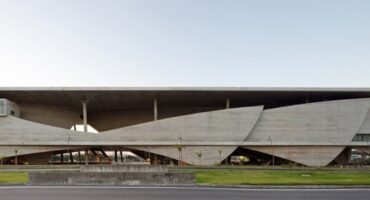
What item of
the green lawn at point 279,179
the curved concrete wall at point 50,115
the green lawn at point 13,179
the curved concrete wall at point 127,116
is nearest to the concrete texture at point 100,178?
the green lawn at point 13,179

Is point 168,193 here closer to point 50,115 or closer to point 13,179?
point 13,179

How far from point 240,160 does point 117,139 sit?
21580mm

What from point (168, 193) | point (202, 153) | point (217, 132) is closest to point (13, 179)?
point (168, 193)

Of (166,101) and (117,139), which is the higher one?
(166,101)

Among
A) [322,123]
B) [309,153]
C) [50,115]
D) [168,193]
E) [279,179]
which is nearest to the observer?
[168,193]

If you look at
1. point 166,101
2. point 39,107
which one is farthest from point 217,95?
point 39,107

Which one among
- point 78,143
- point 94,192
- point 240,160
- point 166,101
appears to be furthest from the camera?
point 240,160

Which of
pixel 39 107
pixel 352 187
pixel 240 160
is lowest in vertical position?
pixel 240 160

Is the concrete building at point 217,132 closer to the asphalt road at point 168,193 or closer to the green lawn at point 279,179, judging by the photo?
the green lawn at point 279,179

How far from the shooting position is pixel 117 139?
126ft

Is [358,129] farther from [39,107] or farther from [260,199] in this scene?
[39,107]

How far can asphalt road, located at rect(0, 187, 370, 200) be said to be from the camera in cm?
1183

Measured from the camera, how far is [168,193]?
42.2ft

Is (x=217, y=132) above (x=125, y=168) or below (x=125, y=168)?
above
